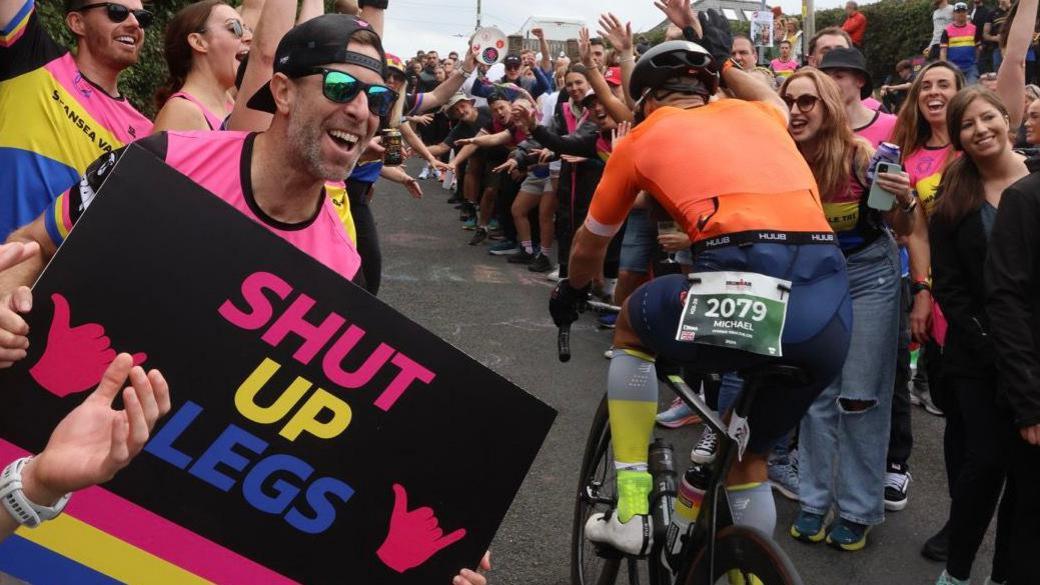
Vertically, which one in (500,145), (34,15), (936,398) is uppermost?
(34,15)

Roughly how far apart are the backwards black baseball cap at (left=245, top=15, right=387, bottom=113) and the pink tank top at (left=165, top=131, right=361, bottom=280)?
0.21 metres

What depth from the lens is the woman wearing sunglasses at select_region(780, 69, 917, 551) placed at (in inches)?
158

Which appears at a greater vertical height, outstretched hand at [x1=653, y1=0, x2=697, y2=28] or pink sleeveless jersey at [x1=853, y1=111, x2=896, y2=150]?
outstretched hand at [x1=653, y1=0, x2=697, y2=28]

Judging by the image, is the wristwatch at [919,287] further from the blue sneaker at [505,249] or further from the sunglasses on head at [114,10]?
the blue sneaker at [505,249]

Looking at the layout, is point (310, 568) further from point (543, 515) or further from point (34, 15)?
point (543, 515)

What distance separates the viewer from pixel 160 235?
5.82ft

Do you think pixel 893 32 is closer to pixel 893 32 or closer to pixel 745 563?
pixel 893 32

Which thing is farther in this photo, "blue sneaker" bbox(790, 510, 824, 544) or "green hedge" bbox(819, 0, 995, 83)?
"green hedge" bbox(819, 0, 995, 83)

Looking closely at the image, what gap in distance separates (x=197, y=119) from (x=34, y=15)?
59 centimetres

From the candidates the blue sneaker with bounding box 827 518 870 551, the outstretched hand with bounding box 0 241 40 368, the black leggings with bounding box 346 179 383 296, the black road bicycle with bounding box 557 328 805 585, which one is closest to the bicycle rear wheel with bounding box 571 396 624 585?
the black road bicycle with bounding box 557 328 805 585

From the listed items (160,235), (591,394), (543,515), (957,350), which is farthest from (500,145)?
(160,235)

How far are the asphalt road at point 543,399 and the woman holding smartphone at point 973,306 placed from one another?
512 millimetres

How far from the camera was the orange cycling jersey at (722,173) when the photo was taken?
2.79 meters

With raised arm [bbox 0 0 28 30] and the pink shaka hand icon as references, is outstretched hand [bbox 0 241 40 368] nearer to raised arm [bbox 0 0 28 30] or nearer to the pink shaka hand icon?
the pink shaka hand icon
